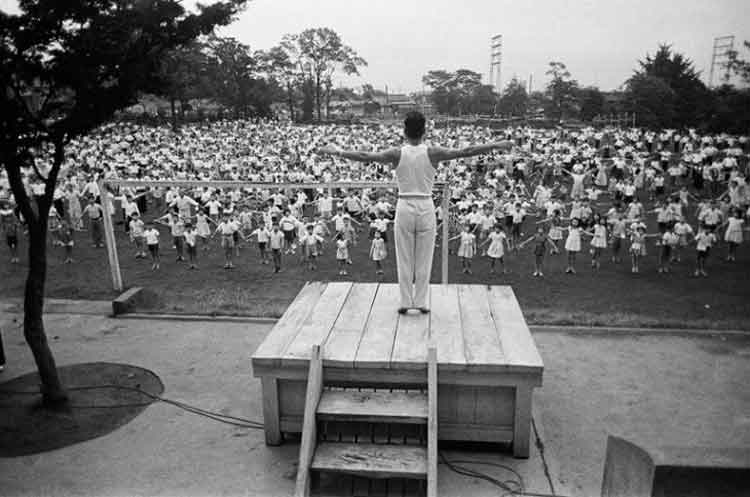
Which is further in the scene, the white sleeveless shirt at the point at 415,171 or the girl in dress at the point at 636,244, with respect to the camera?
the girl in dress at the point at 636,244

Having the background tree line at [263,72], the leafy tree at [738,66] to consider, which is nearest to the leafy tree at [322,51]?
the background tree line at [263,72]

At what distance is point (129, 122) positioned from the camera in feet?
172

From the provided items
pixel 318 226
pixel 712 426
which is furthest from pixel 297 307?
pixel 318 226

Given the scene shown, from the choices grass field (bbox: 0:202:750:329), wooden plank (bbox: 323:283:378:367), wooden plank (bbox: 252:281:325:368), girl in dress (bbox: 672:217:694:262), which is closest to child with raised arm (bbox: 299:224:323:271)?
grass field (bbox: 0:202:750:329)

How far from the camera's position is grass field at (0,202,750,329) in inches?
427

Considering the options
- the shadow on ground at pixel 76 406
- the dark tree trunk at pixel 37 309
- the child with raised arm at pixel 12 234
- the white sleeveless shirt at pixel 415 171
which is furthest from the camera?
the child with raised arm at pixel 12 234

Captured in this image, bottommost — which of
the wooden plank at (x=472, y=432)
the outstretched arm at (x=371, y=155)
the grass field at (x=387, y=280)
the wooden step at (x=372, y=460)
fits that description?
the grass field at (x=387, y=280)

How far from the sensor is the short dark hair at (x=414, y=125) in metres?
5.13

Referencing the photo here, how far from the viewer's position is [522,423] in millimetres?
4848

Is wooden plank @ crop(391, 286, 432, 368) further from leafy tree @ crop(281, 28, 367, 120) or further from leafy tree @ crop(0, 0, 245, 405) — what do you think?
leafy tree @ crop(281, 28, 367, 120)

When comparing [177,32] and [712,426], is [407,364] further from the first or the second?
[177,32]

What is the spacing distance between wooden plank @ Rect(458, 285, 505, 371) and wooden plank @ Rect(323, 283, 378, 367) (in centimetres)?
99

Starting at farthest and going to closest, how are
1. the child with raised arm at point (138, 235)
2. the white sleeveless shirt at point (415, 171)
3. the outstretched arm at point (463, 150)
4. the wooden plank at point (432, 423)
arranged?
the child with raised arm at point (138, 235) < the white sleeveless shirt at point (415, 171) < the outstretched arm at point (463, 150) < the wooden plank at point (432, 423)

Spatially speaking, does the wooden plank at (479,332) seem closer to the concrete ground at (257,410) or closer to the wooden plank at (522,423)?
the wooden plank at (522,423)
